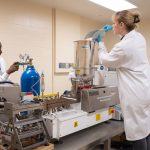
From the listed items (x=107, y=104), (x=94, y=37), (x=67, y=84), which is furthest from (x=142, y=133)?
(x=67, y=84)

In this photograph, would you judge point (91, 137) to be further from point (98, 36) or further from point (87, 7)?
point (87, 7)

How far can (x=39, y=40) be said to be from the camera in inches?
174

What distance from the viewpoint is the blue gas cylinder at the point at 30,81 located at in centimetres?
176

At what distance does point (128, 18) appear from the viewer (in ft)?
6.18

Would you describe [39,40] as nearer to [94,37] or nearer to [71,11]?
[71,11]

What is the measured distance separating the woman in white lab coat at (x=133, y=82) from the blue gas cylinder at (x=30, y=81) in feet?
2.10

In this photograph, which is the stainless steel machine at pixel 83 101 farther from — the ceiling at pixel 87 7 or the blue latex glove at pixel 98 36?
the ceiling at pixel 87 7

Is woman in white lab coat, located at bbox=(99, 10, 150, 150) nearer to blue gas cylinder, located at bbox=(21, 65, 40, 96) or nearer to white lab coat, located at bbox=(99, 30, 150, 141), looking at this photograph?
white lab coat, located at bbox=(99, 30, 150, 141)

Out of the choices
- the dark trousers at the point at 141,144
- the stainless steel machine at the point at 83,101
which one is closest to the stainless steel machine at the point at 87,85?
the stainless steel machine at the point at 83,101

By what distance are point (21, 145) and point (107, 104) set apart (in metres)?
1.07

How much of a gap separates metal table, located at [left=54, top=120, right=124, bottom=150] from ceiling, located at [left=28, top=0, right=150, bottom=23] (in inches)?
102

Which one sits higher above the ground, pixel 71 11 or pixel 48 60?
pixel 71 11

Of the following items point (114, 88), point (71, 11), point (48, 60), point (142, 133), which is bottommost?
point (142, 133)

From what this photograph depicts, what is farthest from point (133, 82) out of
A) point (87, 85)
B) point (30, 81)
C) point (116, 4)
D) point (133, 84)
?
point (116, 4)
